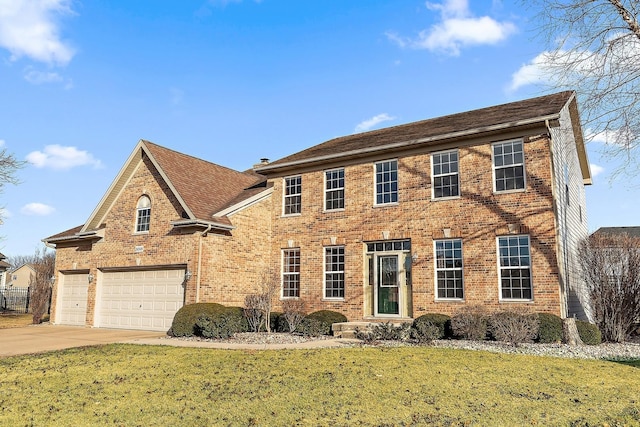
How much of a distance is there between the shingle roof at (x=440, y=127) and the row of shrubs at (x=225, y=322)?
637 centimetres

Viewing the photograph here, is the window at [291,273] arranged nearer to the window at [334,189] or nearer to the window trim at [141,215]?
the window at [334,189]

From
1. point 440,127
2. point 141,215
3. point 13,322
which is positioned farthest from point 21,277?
point 440,127

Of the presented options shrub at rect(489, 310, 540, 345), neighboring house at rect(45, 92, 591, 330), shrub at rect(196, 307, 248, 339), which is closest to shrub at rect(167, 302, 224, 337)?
shrub at rect(196, 307, 248, 339)

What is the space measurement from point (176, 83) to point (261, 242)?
7252 mm

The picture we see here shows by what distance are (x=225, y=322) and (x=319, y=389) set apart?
7.88m

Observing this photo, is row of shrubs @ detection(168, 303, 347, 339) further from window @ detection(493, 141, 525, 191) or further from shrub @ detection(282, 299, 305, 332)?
window @ detection(493, 141, 525, 191)

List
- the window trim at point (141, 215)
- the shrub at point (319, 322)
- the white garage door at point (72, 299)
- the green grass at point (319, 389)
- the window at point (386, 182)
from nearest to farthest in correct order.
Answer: the green grass at point (319, 389), the shrub at point (319, 322), the window at point (386, 182), the window trim at point (141, 215), the white garage door at point (72, 299)

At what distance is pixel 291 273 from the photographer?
19.2 metres

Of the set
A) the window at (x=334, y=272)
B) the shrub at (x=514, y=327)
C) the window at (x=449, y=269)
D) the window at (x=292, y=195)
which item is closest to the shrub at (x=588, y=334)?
the shrub at (x=514, y=327)

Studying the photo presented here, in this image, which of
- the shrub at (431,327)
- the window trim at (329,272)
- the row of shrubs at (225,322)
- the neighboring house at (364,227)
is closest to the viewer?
the shrub at (431,327)

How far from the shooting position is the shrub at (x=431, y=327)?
44.1 ft

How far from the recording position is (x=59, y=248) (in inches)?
886

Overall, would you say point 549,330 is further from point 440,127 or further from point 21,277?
point 21,277

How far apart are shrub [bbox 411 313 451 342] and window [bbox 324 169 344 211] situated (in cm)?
590
